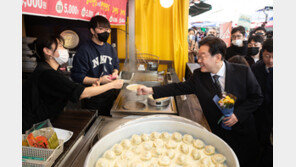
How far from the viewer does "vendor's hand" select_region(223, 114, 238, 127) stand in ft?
5.89

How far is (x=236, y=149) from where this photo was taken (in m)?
2.03

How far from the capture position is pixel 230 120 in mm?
1798

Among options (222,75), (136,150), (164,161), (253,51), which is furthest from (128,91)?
(253,51)

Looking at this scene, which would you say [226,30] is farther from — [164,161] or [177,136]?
[164,161]

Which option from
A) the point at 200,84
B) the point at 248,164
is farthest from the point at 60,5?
the point at 248,164

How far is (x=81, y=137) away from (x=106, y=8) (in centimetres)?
288

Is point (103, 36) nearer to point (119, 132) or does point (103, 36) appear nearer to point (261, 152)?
point (119, 132)

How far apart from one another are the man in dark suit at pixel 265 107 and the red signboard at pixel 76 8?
2.57m

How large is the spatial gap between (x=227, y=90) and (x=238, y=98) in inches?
6.5

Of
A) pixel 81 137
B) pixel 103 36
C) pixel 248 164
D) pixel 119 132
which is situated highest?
pixel 103 36

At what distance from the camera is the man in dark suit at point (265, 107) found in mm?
2164

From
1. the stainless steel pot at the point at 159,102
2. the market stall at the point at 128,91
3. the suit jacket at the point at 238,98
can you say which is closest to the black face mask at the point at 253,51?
the suit jacket at the point at 238,98

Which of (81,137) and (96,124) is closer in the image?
(81,137)

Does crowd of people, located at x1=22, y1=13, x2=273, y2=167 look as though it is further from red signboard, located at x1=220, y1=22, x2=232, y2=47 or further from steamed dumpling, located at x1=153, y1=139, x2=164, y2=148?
red signboard, located at x1=220, y1=22, x2=232, y2=47
